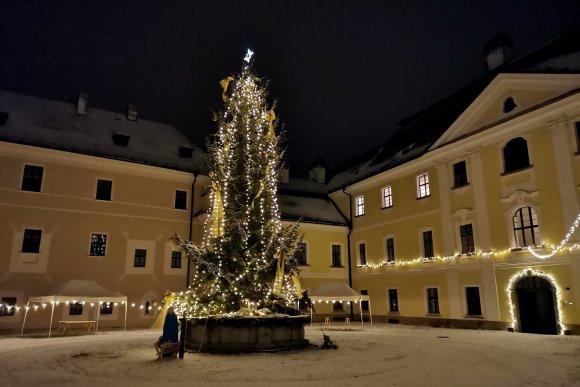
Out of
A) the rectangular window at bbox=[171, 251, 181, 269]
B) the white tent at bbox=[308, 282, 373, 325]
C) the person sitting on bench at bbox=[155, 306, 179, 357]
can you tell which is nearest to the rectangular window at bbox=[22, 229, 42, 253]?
the rectangular window at bbox=[171, 251, 181, 269]

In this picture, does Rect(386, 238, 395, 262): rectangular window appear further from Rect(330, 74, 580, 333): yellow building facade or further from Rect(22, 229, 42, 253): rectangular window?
Rect(22, 229, 42, 253): rectangular window

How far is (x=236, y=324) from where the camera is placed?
12.0 metres

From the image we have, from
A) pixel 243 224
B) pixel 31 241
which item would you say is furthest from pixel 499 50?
pixel 31 241

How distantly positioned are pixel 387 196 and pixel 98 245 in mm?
17051

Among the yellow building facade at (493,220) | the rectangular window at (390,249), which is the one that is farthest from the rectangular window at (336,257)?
the rectangular window at (390,249)

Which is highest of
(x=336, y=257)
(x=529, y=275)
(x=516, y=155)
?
(x=516, y=155)

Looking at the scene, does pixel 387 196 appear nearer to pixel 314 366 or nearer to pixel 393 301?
pixel 393 301

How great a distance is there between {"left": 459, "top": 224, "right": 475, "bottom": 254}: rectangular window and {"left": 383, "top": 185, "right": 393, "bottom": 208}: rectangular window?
5.46 metres

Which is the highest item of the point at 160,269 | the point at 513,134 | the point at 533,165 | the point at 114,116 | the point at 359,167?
the point at 114,116

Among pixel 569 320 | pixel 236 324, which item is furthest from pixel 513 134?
pixel 236 324

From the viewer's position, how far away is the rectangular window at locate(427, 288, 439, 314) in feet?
74.1

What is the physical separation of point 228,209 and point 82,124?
16.4 meters

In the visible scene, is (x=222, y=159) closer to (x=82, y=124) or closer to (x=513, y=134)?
(x=513, y=134)

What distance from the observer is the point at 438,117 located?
27.4 meters
